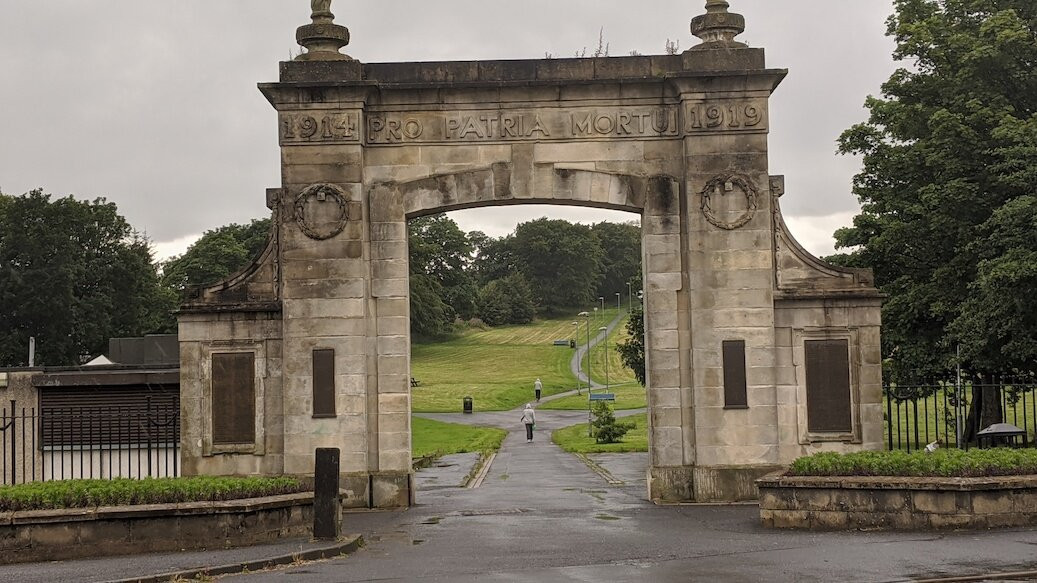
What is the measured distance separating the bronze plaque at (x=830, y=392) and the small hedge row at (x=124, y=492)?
794cm

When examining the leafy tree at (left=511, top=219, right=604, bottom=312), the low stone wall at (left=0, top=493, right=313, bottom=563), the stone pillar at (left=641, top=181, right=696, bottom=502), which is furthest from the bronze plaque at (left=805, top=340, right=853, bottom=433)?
the leafy tree at (left=511, top=219, right=604, bottom=312)

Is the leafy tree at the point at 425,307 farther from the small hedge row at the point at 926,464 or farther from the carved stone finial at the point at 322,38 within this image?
the small hedge row at the point at 926,464

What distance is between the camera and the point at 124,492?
13023mm

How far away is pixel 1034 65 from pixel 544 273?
11504 centimetres

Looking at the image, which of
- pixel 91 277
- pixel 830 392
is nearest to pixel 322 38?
pixel 830 392

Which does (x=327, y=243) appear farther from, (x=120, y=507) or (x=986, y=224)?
(x=986, y=224)

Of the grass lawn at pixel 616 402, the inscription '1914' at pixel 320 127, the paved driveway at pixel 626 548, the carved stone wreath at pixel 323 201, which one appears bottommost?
the grass lawn at pixel 616 402

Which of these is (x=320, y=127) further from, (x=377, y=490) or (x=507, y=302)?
(x=507, y=302)

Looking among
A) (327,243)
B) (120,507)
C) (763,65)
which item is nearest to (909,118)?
(763,65)

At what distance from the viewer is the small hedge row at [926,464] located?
13555 mm

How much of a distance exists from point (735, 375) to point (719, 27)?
17.0 ft

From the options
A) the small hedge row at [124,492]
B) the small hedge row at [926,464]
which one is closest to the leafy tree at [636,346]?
the small hedge row at [926,464]

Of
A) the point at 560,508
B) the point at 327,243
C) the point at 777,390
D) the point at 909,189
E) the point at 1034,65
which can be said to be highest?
the point at 1034,65

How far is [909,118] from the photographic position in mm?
28312
